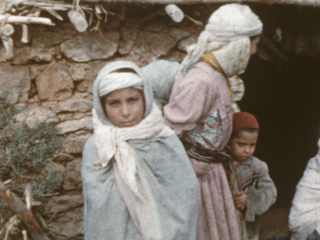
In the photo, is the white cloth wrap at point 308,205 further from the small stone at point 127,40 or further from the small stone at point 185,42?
the small stone at point 127,40

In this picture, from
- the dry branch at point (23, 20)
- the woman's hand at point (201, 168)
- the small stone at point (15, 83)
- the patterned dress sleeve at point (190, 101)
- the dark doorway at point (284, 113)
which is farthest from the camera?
the dark doorway at point (284, 113)

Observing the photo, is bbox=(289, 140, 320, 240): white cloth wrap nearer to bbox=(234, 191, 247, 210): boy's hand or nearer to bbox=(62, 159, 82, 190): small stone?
bbox=(234, 191, 247, 210): boy's hand

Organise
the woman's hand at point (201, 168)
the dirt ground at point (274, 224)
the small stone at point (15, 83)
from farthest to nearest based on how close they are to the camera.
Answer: the dirt ground at point (274, 224), the small stone at point (15, 83), the woman's hand at point (201, 168)

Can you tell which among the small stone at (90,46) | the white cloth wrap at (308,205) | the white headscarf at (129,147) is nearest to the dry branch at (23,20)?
the small stone at (90,46)

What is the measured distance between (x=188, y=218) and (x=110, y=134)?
0.64 m

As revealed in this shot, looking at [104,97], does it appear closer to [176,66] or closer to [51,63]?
[176,66]

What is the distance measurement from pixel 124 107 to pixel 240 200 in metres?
1.19

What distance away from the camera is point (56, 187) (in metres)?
2.81

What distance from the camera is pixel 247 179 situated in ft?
8.94

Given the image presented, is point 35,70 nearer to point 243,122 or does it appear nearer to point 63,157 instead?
point 63,157

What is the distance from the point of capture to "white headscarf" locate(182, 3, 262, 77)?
7.38 ft

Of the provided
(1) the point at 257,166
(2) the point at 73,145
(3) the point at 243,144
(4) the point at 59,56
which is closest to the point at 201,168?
(3) the point at 243,144

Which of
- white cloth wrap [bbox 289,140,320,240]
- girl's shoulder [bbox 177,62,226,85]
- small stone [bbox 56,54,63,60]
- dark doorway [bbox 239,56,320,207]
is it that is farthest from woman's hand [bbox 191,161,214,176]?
dark doorway [bbox 239,56,320,207]

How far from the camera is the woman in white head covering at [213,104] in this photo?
7.35 feet
